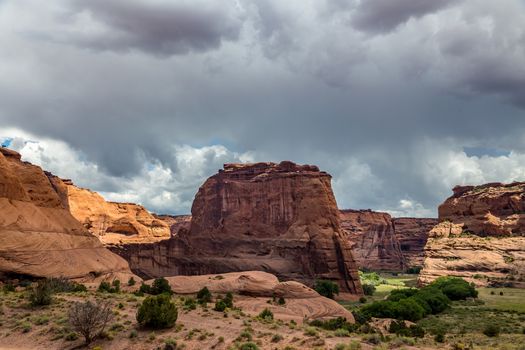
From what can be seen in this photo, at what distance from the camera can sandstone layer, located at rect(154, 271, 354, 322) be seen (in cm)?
4981

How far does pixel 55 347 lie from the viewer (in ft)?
104

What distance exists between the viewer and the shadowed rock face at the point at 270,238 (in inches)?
3214

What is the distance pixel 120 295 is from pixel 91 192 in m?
88.4

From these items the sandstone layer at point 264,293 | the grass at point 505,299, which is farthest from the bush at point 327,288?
the grass at point 505,299

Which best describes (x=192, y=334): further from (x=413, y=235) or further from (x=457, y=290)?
(x=413, y=235)

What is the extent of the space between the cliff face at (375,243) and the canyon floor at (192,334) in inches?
4708

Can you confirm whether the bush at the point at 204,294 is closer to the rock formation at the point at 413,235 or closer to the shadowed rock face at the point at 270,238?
the shadowed rock face at the point at 270,238

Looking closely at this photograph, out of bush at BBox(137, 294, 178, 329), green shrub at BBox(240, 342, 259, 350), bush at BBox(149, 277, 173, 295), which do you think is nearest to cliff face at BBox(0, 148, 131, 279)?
bush at BBox(149, 277, 173, 295)

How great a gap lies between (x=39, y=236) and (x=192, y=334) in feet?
97.2

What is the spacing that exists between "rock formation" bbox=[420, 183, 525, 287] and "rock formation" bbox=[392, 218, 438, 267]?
61.6m

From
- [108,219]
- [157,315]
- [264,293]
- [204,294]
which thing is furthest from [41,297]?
[108,219]

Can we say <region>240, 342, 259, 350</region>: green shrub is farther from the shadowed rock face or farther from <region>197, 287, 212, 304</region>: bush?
the shadowed rock face

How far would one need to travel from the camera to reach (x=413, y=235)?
190 meters

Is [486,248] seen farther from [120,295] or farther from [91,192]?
[91,192]
